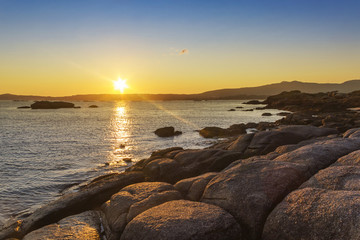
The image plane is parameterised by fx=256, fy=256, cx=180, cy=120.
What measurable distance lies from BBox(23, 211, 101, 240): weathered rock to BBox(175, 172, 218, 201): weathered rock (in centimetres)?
326

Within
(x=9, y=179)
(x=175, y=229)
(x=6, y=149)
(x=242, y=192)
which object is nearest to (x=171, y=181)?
(x=242, y=192)

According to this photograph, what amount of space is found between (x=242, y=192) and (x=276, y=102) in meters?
111

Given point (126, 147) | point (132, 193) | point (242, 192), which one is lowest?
point (126, 147)

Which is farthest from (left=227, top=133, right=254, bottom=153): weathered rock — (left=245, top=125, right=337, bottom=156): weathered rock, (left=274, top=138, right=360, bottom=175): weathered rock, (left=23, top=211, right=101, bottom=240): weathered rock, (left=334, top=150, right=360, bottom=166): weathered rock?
(left=23, top=211, right=101, bottom=240): weathered rock

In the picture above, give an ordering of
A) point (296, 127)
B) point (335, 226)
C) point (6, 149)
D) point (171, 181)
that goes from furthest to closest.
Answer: point (6, 149), point (296, 127), point (171, 181), point (335, 226)

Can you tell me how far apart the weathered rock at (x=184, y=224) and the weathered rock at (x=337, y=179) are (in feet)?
9.08

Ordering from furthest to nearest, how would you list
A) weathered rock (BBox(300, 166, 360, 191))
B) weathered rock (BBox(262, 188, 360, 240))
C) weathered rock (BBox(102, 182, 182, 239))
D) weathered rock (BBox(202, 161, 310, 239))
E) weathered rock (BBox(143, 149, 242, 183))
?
weathered rock (BBox(143, 149, 242, 183)) → weathered rock (BBox(102, 182, 182, 239)) → weathered rock (BBox(202, 161, 310, 239)) → weathered rock (BBox(300, 166, 360, 191)) → weathered rock (BBox(262, 188, 360, 240))

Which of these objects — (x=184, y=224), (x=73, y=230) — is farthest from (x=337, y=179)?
(x=73, y=230)

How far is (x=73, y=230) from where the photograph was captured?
8562 millimetres

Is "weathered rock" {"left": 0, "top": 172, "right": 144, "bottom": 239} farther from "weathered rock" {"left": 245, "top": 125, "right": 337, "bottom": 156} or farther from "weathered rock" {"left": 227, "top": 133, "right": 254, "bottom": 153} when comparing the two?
"weathered rock" {"left": 245, "top": 125, "right": 337, "bottom": 156}

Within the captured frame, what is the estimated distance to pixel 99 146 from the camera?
32.2 metres

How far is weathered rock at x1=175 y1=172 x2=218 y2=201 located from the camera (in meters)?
9.09

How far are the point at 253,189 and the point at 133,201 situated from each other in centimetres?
415

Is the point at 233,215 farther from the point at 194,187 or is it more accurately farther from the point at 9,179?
the point at 9,179
